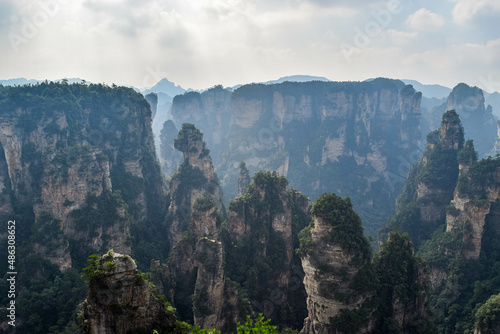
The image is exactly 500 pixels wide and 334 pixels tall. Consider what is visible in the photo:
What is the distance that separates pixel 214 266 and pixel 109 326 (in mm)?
15399

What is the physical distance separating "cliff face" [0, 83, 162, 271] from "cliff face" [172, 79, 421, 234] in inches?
1753

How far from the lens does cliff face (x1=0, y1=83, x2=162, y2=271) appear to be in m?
40.8

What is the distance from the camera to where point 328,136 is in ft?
351

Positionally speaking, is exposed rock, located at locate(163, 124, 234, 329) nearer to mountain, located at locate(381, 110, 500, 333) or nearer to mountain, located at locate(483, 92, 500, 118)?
mountain, located at locate(381, 110, 500, 333)

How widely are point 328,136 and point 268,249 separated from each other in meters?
73.7

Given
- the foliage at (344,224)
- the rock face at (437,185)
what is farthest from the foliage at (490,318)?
the rock face at (437,185)

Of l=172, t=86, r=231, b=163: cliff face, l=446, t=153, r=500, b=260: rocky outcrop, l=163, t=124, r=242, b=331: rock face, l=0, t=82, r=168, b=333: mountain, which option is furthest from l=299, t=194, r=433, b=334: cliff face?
l=172, t=86, r=231, b=163: cliff face

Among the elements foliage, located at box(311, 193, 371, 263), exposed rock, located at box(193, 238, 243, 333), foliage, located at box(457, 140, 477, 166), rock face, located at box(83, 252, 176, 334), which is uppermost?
foliage, located at box(457, 140, 477, 166)

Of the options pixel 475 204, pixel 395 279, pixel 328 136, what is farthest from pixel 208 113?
pixel 395 279

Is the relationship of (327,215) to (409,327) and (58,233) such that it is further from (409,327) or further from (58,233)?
(58,233)

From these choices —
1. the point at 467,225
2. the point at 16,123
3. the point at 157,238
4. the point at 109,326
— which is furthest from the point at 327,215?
the point at 16,123

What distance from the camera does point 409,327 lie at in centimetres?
2808

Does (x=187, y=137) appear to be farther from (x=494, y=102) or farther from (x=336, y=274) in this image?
(x=494, y=102)

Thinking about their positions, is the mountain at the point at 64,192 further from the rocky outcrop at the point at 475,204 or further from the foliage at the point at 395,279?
the rocky outcrop at the point at 475,204
